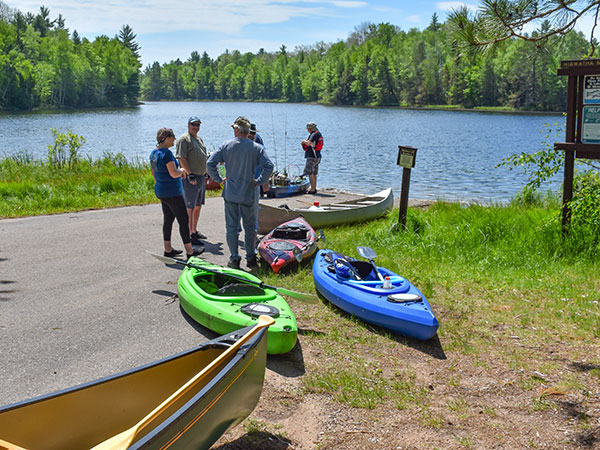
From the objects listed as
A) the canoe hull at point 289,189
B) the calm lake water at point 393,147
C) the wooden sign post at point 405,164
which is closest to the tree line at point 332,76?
the calm lake water at point 393,147

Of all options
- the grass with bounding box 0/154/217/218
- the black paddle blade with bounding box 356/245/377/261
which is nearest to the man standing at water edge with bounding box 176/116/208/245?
the black paddle blade with bounding box 356/245/377/261

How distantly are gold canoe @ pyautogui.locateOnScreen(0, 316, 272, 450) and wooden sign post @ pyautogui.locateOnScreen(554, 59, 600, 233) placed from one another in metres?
6.45

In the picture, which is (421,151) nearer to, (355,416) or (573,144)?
(573,144)

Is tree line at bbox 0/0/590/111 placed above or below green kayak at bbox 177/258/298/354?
above

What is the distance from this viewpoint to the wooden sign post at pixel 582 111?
827 cm

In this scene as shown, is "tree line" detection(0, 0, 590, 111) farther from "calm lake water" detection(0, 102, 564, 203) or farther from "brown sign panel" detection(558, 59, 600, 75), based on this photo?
"brown sign panel" detection(558, 59, 600, 75)

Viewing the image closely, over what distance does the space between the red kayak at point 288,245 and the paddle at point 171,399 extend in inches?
153

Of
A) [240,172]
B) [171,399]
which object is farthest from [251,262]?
[171,399]

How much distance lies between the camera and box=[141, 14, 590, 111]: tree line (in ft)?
239

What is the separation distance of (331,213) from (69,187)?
7858mm

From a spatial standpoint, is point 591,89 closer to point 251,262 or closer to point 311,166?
point 251,262

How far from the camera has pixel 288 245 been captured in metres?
8.51

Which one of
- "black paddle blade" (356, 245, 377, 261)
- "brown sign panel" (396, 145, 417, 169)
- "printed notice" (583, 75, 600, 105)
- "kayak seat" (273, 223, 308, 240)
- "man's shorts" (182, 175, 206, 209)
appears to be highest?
"printed notice" (583, 75, 600, 105)

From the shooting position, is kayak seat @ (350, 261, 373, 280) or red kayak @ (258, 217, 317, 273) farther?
red kayak @ (258, 217, 317, 273)
